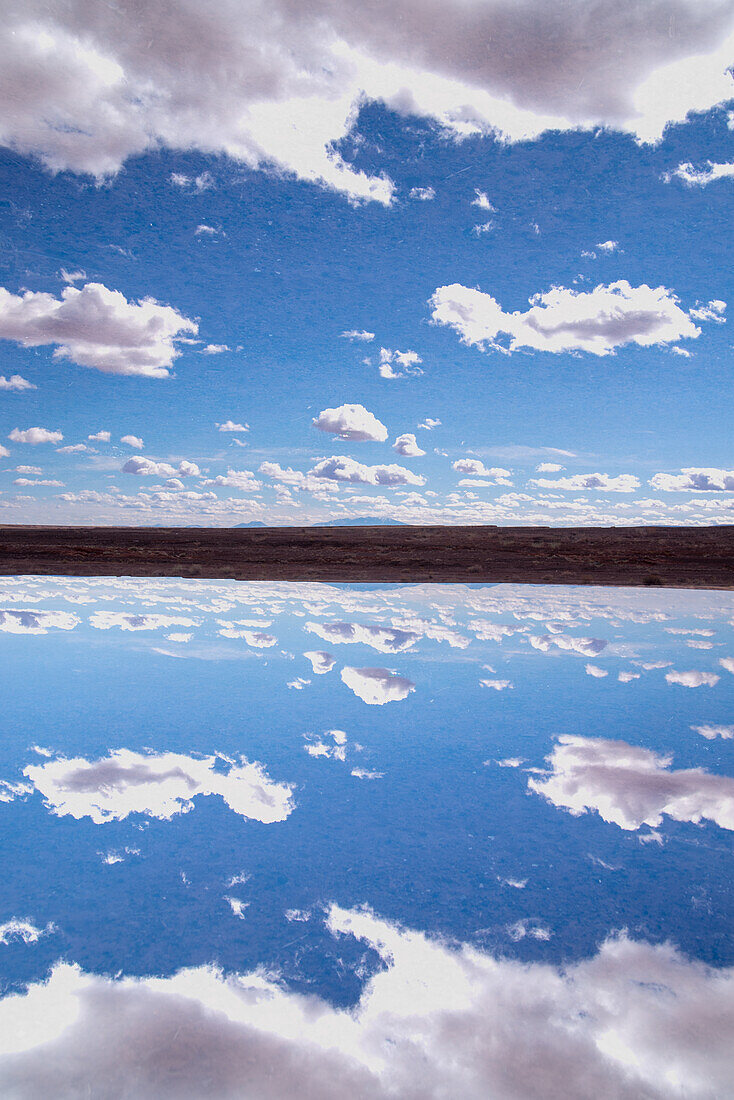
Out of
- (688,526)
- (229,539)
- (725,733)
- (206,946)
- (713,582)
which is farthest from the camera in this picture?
(229,539)

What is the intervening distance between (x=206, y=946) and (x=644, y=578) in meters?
4.11

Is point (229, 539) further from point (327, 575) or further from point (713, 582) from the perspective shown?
point (713, 582)

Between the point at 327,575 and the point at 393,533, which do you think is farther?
the point at 393,533

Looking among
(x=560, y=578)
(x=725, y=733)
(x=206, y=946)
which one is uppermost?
(x=560, y=578)

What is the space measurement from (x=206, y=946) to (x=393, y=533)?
3879 mm

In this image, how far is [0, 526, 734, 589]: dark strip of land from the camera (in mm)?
4777

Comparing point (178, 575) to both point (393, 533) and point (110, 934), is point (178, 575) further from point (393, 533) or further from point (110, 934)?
point (110, 934)

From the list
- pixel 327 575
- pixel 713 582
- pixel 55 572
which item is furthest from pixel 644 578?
pixel 55 572

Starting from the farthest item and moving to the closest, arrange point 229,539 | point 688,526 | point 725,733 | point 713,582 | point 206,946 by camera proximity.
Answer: point 229,539
point 688,526
point 713,582
point 725,733
point 206,946

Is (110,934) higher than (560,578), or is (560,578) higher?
(560,578)

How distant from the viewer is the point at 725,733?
2.70m

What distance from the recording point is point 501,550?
5.06m

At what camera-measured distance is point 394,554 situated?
199 inches

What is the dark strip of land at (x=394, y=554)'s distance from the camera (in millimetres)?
4777
